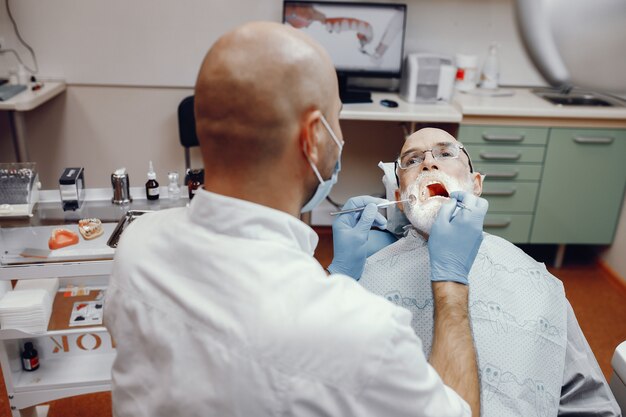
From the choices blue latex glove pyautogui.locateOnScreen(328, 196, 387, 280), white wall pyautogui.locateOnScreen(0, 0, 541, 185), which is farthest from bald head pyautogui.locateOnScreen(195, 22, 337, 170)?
white wall pyautogui.locateOnScreen(0, 0, 541, 185)

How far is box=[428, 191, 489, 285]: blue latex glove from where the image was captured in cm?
131

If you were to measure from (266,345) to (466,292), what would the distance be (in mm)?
649

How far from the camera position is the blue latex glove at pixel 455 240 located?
51.8 inches

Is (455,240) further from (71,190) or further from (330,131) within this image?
(71,190)

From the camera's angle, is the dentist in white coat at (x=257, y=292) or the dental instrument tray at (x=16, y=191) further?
the dental instrument tray at (x=16, y=191)

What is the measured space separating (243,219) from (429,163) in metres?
0.91

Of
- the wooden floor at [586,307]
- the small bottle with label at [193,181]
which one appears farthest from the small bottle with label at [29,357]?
the small bottle with label at [193,181]

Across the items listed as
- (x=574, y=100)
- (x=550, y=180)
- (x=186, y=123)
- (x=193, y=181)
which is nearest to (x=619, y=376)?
(x=193, y=181)

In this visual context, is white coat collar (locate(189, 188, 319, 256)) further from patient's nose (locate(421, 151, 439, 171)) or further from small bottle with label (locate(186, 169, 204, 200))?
small bottle with label (locate(186, 169, 204, 200))

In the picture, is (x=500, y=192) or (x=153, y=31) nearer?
(x=500, y=192)

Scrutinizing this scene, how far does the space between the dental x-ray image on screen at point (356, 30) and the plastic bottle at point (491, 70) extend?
0.57m

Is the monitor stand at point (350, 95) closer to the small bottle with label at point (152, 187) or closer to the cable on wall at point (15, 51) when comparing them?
the small bottle with label at point (152, 187)

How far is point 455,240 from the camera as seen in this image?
1363 millimetres

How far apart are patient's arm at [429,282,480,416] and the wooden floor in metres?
1.65
